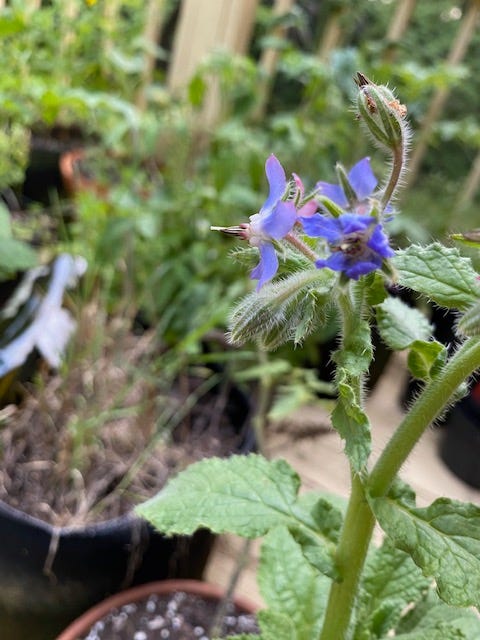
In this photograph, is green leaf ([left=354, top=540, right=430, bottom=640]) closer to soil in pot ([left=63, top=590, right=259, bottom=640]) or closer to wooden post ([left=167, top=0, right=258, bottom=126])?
soil in pot ([left=63, top=590, right=259, bottom=640])

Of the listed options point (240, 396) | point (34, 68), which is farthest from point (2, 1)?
point (240, 396)

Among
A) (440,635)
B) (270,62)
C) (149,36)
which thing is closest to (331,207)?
(440,635)

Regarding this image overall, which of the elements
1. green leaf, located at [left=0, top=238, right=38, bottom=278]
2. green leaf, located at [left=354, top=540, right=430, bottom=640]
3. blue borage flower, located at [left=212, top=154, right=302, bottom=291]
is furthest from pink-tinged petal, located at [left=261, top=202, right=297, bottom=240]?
green leaf, located at [left=0, top=238, right=38, bottom=278]

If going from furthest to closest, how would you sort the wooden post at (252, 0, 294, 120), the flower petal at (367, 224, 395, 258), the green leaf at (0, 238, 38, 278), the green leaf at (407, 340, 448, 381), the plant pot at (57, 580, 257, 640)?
the wooden post at (252, 0, 294, 120)
the green leaf at (0, 238, 38, 278)
the plant pot at (57, 580, 257, 640)
the green leaf at (407, 340, 448, 381)
the flower petal at (367, 224, 395, 258)

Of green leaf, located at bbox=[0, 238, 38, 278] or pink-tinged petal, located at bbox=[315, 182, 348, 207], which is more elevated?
pink-tinged petal, located at bbox=[315, 182, 348, 207]

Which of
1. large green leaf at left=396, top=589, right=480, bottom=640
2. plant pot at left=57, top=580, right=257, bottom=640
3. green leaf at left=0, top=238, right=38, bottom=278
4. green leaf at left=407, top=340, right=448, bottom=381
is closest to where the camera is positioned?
green leaf at left=407, top=340, right=448, bottom=381

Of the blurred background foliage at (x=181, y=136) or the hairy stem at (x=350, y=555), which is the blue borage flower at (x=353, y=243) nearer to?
the hairy stem at (x=350, y=555)

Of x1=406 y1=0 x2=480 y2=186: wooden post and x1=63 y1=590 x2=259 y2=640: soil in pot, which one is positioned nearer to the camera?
x1=63 y1=590 x2=259 y2=640: soil in pot
